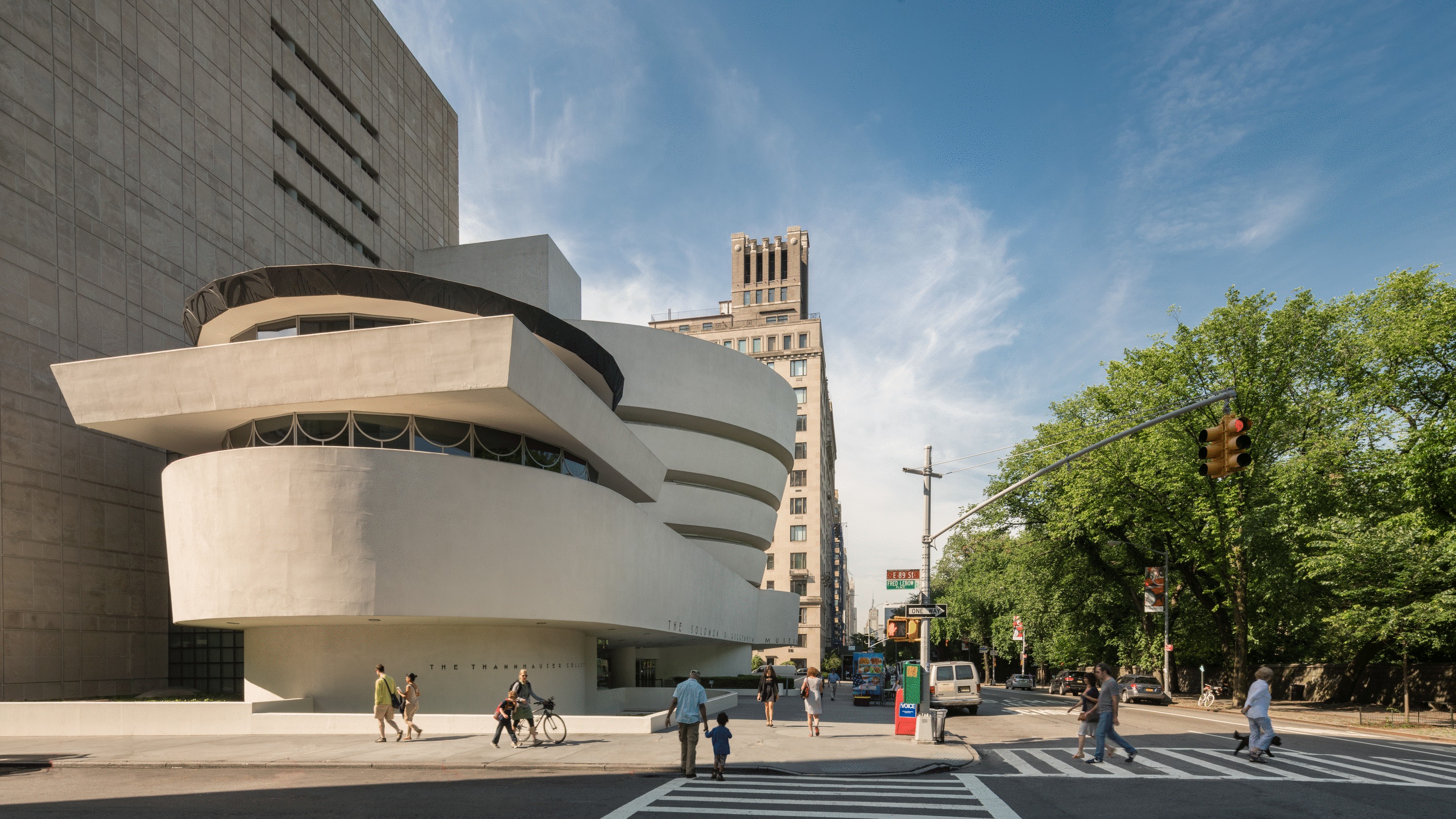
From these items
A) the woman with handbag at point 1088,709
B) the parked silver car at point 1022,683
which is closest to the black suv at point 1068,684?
the parked silver car at point 1022,683

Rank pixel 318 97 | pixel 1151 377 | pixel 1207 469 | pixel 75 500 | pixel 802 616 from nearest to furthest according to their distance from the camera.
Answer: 1. pixel 1207 469
2. pixel 75 500
3. pixel 1151 377
4. pixel 318 97
5. pixel 802 616

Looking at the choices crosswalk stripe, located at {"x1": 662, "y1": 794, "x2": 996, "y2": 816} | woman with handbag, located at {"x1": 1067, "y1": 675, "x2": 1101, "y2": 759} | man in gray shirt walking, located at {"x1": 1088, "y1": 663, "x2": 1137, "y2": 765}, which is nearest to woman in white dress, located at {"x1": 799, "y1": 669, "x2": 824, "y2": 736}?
woman with handbag, located at {"x1": 1067, "y1": 675, "x2": 1101, "y2": 759}

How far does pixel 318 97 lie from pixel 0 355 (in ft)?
76.2

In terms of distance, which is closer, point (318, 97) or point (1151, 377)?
point (1151, 377)

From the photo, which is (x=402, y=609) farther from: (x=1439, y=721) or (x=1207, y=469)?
(x=1439, y=721)

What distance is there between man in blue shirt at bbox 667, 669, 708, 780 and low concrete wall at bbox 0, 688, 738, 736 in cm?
674

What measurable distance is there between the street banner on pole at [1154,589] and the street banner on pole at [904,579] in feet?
84.5

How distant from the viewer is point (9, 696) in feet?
85.7

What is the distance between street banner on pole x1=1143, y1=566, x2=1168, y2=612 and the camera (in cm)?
4131

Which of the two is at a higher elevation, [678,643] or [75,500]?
[75,500]

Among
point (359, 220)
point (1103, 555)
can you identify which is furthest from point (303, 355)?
point (1103, 555)

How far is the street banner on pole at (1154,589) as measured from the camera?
41312mm

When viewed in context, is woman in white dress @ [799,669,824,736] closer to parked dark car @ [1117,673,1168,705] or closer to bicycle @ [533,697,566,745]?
bicycle @ [533,697,566,745]

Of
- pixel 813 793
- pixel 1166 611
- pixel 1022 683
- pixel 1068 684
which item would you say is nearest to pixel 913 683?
pixel 813 793
